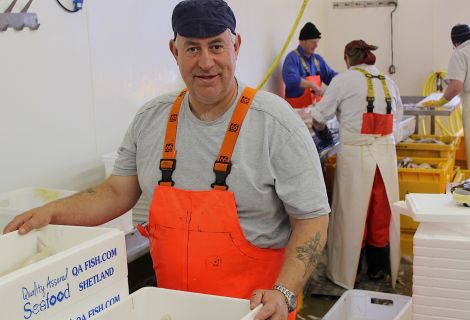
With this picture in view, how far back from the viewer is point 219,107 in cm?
170

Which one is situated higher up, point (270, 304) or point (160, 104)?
point (160, 104)

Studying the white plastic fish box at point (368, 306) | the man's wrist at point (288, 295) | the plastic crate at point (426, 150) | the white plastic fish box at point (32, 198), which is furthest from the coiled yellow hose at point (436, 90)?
the man's wrist at point (288, 295)

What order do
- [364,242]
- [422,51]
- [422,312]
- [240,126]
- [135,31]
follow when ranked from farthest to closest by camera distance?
[422,51]
[364,242]
[135,31]
[240,126]
[422,312]

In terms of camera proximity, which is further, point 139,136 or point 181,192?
point 139,136

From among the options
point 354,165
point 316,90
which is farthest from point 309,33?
point 354,165

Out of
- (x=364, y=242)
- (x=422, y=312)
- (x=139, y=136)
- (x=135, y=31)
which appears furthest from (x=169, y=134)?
(x=364, y=242)

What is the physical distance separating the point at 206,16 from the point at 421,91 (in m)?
6.72

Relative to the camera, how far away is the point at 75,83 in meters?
3.01

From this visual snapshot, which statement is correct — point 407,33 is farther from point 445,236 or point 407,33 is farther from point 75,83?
point 445,236

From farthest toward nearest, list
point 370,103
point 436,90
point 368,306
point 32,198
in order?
point 436,90 → point 370,103 → point 368,306 → point 32,198

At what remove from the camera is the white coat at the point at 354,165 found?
3.97 m

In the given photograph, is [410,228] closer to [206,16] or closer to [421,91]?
[206,16]

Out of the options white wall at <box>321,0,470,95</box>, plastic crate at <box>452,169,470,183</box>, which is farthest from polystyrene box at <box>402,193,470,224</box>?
white wall at <box>321,0,470,95</box>

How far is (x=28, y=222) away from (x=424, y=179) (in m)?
3.23
